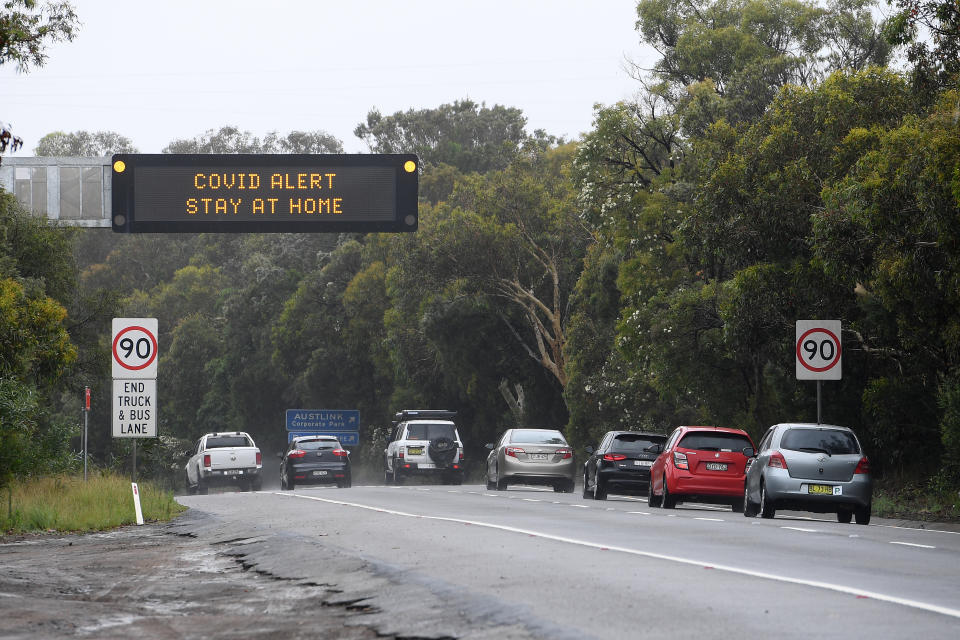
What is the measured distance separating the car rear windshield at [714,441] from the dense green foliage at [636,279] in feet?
11.7

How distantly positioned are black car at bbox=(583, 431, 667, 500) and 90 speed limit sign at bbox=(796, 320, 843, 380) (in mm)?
5403

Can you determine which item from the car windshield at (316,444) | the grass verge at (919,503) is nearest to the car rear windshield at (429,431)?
the car windshield at (316,444)

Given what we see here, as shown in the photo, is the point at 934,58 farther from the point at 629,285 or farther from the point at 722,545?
the point at 629,285

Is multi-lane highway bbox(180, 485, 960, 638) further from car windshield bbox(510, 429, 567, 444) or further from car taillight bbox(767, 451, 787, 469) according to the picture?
car windshield bbox(510, 429, 567, 444)

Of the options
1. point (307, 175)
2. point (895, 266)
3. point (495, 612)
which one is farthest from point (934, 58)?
point (495, 612)

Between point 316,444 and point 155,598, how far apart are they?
31248mm

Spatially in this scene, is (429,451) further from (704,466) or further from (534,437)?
(704,466)

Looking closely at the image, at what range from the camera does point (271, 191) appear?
26312 mm

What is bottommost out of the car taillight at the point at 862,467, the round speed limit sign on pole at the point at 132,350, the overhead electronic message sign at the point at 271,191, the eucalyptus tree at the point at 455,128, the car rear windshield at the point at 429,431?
the car rear windshield at the point at 429,431

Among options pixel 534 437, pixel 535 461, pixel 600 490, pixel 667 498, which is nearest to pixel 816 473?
pixel 667 498

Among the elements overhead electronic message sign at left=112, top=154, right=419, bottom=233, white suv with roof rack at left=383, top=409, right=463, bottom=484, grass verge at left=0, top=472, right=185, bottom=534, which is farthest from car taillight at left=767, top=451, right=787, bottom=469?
white suv with roof rack at left=383, top=409, right=463, bottom=484

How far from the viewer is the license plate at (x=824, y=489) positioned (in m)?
22.3

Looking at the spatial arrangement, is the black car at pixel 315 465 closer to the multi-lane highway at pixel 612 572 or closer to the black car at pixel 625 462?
the black car at pixel 625 462

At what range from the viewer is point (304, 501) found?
83.9 feet
